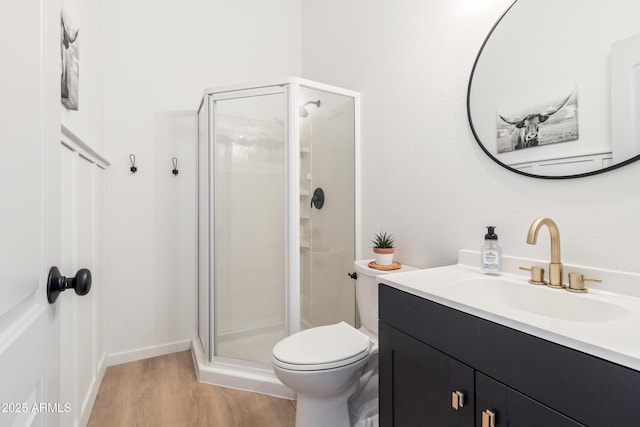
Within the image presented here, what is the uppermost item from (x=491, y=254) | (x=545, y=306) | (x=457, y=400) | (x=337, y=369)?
(x=491, y=254)

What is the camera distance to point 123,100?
218cm

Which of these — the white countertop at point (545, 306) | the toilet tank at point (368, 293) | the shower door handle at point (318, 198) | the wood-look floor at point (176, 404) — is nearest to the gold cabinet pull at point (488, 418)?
the white countertop at point (545, 306)

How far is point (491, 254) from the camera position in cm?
114

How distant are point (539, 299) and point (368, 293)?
714 mm

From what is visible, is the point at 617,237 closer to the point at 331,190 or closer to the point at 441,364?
the point at 441,364

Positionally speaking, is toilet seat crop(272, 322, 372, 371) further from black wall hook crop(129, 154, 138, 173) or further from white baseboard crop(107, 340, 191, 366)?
black wall hook crop(129, 154, 138, 173)

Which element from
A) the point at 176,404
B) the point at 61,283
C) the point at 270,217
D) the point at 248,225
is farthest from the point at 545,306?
the point at 176,404

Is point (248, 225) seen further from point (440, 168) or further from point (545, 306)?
point (545, 306)

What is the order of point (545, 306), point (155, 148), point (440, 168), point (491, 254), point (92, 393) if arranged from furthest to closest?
point (155, 148)
point (92, 393)
point (440, 168)
point (491, 254)
point (545, 306)

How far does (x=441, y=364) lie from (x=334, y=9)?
95.3 inches

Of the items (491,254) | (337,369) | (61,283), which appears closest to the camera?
(61,283)

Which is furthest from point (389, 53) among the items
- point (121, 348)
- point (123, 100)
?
point (121, 348)

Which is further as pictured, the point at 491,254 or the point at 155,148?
the point at 155,148

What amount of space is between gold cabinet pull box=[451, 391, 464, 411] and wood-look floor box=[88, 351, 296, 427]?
1.06 meters
